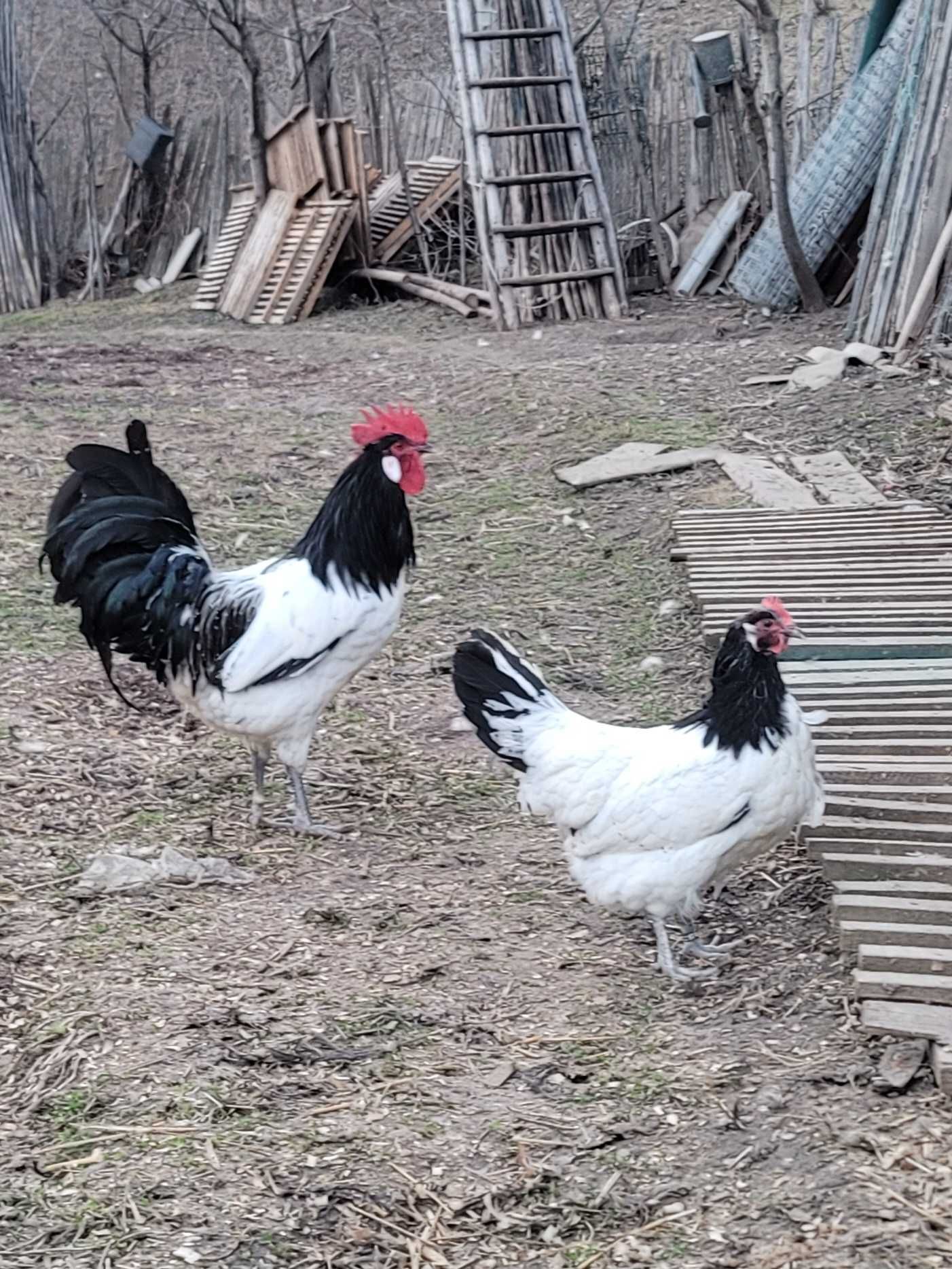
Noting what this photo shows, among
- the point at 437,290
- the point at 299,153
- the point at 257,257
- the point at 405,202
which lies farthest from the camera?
the point at 405,202

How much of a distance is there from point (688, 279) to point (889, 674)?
9.71 metres

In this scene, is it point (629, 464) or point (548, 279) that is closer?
point (629, 464)

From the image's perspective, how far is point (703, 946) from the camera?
12.8ft

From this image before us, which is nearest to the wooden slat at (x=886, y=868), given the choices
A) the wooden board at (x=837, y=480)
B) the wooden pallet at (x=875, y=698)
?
the wooden pallet at (x=875, y=698)

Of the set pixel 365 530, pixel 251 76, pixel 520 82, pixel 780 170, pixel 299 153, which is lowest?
pixel 365 530

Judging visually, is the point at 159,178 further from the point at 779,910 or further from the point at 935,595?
the point at 779,910

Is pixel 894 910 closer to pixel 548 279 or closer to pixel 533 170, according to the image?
pixel 548 279

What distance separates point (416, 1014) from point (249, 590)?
5.65ft

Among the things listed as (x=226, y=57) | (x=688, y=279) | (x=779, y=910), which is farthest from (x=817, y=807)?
(x=226, y=57)

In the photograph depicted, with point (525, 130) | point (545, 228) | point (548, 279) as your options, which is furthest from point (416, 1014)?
point (525, 130)

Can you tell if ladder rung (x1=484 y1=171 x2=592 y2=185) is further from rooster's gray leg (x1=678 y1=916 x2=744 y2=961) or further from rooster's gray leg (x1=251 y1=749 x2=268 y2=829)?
rooster's gray leg (x1=678 y1=916 x2=744 y2=961)

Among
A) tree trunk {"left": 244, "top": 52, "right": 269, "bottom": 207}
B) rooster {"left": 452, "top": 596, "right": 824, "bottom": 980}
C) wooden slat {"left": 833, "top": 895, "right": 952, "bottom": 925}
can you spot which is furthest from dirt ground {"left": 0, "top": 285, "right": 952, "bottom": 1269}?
tree trunk {"left": 244, "top": 52, "right": 269, "bottom": 207}

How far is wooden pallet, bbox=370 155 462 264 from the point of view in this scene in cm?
1608

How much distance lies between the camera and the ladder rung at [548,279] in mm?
13164
